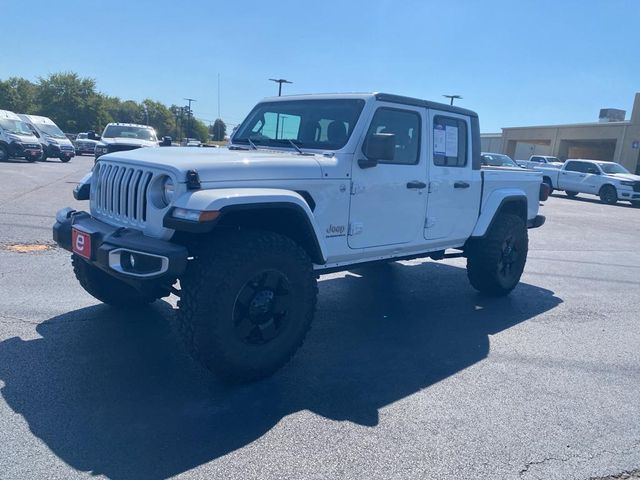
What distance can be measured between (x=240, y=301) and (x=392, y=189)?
180cm

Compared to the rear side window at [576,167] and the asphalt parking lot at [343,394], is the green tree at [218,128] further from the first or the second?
the rear side window at [576,167]

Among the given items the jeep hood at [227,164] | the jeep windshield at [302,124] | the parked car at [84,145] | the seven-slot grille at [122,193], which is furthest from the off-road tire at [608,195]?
the parked car at [84,145]

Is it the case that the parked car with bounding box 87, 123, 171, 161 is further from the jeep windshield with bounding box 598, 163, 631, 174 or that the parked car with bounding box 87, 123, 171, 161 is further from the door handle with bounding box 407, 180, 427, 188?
the jeep windshield with bounding box 598, 163, 631, 174

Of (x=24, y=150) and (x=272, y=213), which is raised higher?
(x=272, y=213)

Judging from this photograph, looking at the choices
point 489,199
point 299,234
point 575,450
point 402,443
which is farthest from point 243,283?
point 489,199

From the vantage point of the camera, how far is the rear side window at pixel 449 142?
17.8 feet

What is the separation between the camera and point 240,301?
372cm

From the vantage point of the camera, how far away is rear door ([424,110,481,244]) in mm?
5355

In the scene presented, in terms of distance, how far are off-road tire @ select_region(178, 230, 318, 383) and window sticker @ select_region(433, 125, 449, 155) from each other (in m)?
2.12

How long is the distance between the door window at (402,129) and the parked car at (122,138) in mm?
11385

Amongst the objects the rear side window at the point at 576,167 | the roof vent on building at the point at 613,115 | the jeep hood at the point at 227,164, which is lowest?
the rear side window at the point at 576,167

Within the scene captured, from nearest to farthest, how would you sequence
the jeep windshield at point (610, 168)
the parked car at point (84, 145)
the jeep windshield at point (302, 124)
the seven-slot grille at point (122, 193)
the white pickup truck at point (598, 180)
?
A: the seven-slot grille at point (122, 193) < the jeep windshield at point (302, 124) < the white pickup truck at point (598, 180) < the jeep windshield at point (610, 168) < the parked car at point (84, 145)

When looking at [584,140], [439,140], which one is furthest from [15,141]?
[584,140]

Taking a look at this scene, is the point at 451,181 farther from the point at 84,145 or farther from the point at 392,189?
the point at 84,145
